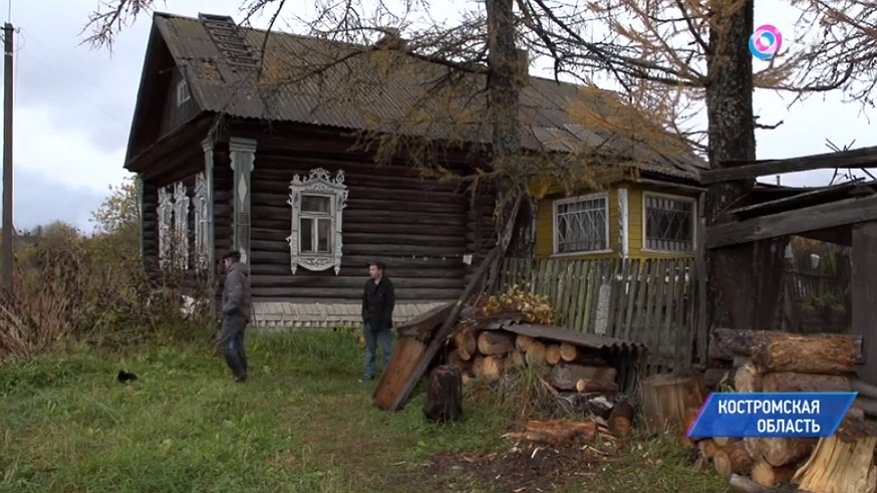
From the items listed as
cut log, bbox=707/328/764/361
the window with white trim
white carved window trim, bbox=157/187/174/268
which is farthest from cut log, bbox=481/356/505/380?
white carved window trim, bbox=157/187/174/268

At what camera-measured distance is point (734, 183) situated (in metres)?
7.65

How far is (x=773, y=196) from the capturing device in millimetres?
7582

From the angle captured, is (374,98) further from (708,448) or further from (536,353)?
(708,448)

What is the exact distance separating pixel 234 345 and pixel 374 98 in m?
6.49

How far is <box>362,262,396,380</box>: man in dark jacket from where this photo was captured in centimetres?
1096

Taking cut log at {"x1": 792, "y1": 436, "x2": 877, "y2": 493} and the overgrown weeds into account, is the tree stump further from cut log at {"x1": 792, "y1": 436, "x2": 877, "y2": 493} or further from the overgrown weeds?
the overgrown weeds

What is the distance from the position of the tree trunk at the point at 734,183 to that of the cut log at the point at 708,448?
4.42ft

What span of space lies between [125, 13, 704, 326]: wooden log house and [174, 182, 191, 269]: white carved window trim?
36 millimetres

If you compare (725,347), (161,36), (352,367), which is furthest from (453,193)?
(725,347)

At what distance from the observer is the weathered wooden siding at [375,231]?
1451 cm

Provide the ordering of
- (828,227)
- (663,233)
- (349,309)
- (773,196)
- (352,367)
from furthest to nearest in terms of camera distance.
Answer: (663,233)
(349,309)
(352,367)
(773,196)
(828,227)

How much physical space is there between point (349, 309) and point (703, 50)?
8.69 meters

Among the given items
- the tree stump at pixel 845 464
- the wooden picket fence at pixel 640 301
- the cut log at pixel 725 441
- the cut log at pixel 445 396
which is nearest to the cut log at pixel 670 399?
the cut log at pixel 725 441

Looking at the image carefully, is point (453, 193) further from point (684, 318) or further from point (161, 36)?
point (684, 318)
